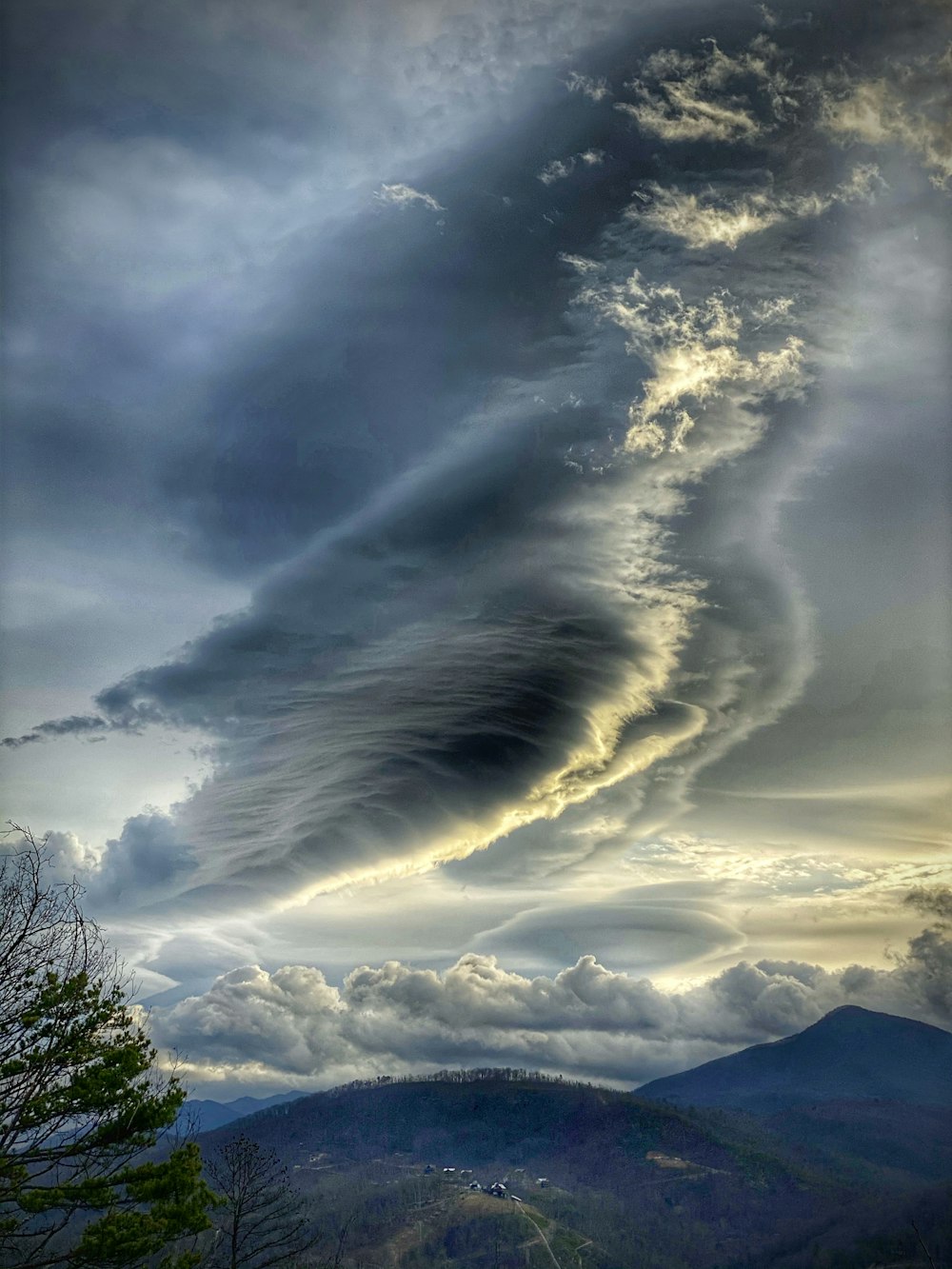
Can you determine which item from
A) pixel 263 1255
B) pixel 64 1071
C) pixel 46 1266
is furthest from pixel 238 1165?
pixel 263 1255

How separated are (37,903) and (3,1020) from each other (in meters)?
2.62

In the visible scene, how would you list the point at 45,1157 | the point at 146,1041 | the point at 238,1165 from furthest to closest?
the point at 238,1165 < the point at 146,1041 < the point at 45,1157

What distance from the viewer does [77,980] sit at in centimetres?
2081

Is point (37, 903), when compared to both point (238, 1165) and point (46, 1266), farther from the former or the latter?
point (238, 1165)

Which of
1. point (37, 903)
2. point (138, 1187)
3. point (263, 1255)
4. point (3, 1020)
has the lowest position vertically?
point (263, 1255)

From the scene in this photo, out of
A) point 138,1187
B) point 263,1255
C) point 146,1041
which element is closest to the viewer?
point 138,1187

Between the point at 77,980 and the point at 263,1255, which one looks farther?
the point at 263,1255

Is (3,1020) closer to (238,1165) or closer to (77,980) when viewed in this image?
(77,980)

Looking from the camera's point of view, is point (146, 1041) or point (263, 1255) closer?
point (146, 1041)

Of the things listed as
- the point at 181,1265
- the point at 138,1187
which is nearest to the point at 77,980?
the point at 138,1187

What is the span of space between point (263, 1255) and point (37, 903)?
21144 cm

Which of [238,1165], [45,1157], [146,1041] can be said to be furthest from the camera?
[238,1165]

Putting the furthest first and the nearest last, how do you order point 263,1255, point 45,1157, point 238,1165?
point 263,1255, point 238,1165, point 45,1157

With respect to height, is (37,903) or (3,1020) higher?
(37,903)
